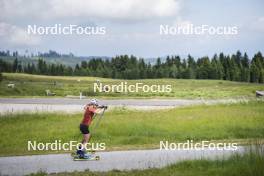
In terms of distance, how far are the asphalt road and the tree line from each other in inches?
138

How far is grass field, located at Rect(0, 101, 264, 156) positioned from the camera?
14242 millimetres

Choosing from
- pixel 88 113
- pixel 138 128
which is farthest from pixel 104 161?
pixel 138 128

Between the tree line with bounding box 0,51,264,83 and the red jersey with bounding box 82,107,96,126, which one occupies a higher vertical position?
the tree line with bounding box 0,51,264,83

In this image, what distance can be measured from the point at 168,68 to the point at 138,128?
2555 millimetres

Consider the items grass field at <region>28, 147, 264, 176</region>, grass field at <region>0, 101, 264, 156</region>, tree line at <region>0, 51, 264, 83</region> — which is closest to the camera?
grass field at <region>28, 147, 264, 176</region>

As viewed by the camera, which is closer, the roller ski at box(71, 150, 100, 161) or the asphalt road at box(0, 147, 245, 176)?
the asphalt road at box(0, 147, 245, 176)

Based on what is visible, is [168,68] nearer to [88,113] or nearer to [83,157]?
[88,113]

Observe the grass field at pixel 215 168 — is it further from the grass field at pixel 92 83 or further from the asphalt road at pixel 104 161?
the grass field at pixel 92 83

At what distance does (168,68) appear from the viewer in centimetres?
1725

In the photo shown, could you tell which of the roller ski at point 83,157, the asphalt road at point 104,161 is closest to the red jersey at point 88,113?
the roller ski at point 83,157

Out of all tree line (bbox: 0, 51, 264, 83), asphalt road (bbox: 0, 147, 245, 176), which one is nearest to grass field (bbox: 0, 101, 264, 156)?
asphalt road (bbox: 0, 147, 245, 176)

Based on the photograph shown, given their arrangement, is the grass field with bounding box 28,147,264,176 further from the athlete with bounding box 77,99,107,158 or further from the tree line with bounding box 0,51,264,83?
the tree line with bounding box 0,51,264,83

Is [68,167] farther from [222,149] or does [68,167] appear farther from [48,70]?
[48,70]

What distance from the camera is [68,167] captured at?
10852 mm
